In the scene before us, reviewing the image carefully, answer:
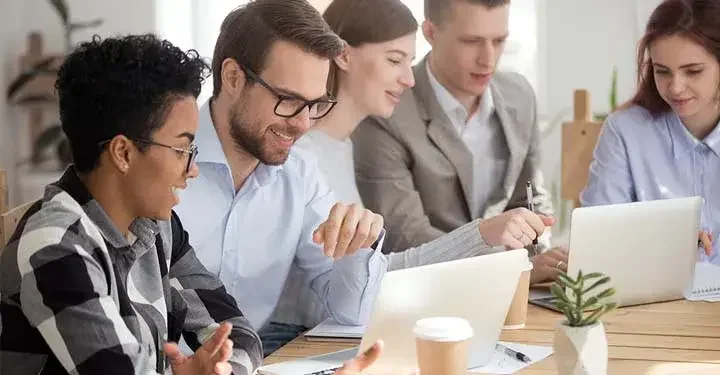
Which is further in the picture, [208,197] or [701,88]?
[701,88]

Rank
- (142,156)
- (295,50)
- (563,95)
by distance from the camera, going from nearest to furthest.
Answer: (142,156)
(295,50)
(563,95)

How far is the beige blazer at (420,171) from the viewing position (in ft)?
9.68

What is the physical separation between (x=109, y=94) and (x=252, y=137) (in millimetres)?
633

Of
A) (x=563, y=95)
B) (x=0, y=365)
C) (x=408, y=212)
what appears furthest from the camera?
(x=563, y=95)

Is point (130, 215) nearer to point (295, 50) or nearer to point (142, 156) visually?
point (142, 156)

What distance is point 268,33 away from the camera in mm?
2191

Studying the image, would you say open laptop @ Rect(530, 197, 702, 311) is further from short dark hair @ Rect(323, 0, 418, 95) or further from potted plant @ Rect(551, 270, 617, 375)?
short dark hair @ Rect(323, 0, 418, 95)

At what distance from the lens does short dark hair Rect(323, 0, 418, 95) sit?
2842 mm

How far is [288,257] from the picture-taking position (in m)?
2.26

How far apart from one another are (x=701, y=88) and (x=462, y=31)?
28.0 inches

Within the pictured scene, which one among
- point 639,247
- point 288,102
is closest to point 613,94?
point 639,247

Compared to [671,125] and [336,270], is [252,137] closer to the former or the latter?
[336,270]

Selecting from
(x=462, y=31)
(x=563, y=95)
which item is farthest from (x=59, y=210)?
(x=563, y=95)

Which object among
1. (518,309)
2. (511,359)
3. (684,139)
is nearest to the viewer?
(511,359)
